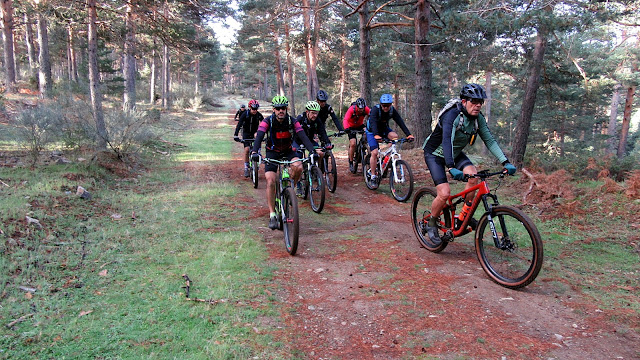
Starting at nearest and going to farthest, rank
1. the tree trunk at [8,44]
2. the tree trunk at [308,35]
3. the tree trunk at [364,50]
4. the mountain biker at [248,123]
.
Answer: the mountain biker at [248,123]
the tree trunk at [364,50]
the tree trunk at [8,44]
the tree trunk at [308,35]

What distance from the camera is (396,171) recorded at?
8242 millimetres

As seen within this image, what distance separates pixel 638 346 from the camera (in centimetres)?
317

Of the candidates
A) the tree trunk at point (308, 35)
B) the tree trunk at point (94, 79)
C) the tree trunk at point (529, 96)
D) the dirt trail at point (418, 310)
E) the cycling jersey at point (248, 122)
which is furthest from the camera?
the tree trunk at point (308, 35)

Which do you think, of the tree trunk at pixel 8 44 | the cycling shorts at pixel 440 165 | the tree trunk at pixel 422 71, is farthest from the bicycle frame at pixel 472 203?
the tree trunk at pixel 8 44

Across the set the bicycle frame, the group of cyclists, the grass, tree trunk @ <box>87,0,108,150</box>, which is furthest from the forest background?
the bicycle frame

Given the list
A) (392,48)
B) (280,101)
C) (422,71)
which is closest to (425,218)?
(280,101)

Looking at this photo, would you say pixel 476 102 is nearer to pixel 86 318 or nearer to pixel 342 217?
pixel 342 217

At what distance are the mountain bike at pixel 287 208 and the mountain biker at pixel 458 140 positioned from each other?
193cm

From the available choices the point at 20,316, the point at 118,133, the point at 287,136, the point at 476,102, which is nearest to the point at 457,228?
the point at 476,102

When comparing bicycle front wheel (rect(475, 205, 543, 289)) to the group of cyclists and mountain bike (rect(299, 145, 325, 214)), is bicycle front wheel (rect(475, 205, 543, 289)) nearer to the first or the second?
the group of cyclists

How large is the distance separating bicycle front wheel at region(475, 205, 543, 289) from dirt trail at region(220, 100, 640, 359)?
18cm

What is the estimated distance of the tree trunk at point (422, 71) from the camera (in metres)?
11.6

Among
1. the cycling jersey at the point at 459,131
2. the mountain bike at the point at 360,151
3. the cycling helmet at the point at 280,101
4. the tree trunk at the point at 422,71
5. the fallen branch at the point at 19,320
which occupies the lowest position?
the fallen branch at the point at 19,320

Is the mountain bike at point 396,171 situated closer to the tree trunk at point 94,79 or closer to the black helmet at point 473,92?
the black helmet at point 473,92
